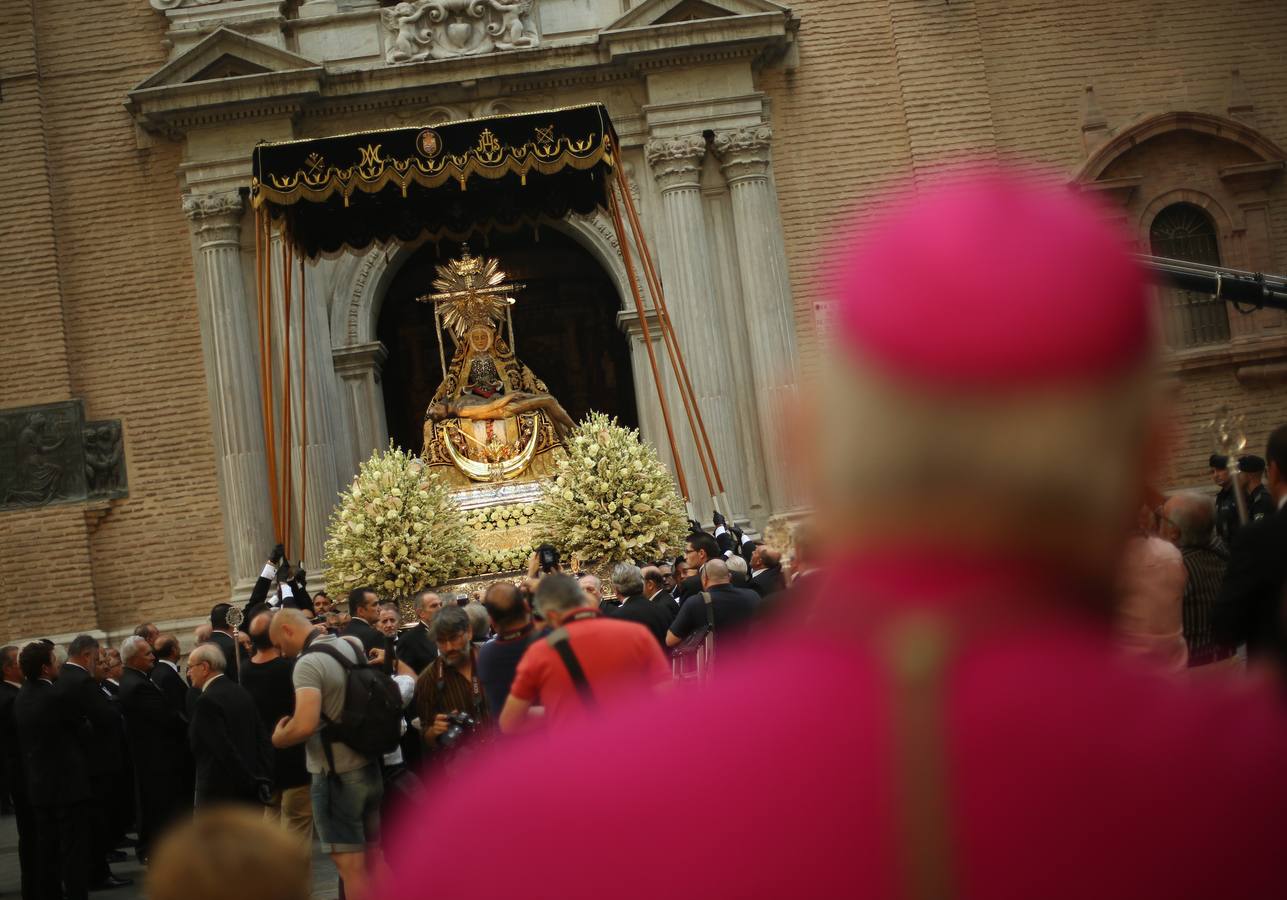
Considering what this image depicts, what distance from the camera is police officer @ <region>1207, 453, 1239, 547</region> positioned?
11984 millimetres

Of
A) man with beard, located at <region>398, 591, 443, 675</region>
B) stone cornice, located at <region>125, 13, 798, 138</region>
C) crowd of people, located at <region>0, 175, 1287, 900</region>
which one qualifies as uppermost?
stone cornice, located at <region>125, 13, 798, 138</region>

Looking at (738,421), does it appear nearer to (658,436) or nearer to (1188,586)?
(658,436)

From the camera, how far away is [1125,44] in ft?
66.7

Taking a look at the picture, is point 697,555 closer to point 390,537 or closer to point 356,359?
point 390,537

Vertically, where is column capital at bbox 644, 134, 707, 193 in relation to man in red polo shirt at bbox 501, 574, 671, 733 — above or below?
above

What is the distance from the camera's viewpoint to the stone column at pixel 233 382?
722 inches

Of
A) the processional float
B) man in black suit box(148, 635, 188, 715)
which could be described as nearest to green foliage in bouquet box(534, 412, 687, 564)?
the processional float

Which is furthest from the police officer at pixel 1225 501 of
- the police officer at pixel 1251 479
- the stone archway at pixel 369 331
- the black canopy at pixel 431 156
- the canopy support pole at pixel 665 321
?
the stone archway at pixel 369 331

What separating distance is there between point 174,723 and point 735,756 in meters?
10.5

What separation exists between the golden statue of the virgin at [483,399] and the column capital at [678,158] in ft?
8.79

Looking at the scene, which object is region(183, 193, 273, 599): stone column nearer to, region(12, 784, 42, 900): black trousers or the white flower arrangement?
the white flower arrangement

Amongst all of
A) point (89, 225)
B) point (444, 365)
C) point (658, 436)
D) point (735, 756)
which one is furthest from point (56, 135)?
point (735, 756)

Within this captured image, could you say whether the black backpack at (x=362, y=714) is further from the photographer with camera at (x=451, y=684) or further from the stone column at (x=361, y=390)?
the stone column at (x=361, y=390)

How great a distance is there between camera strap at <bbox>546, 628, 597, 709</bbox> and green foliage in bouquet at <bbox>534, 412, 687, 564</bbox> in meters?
10.3
